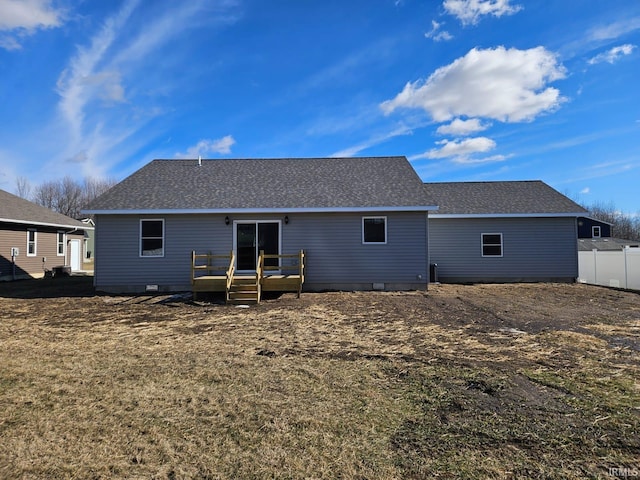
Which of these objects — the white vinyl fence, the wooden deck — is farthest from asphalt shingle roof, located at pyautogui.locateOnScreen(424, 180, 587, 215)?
the wooden deck

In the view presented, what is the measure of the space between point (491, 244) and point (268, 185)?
9.56 metres

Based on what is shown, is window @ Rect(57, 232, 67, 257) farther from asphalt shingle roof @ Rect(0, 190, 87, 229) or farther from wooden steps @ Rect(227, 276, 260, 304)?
wooden steps @ Rect(227, 276, 260, 304)

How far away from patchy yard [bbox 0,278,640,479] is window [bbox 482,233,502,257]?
7.91 meters

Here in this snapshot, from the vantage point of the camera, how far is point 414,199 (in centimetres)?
1305

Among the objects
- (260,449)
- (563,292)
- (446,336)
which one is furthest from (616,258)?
(260,449)

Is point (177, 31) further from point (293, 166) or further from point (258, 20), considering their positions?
point (293, 166)

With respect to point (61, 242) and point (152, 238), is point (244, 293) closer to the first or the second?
point (152, 238)

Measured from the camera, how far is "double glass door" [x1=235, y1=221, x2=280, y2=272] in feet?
43.0

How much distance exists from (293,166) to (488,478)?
14499 millimetres

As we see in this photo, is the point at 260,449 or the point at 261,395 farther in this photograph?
the point at 261,395

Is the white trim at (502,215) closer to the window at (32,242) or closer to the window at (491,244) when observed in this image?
the window at (491,244)

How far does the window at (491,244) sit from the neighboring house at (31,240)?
20391mm

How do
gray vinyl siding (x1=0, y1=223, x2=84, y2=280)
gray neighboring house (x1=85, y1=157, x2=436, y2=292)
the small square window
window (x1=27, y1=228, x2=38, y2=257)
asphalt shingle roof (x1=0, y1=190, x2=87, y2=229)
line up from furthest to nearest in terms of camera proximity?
the small square window, window (x1=27, y1=228, x2=38, y2=257), asphalt shingle roof (x1=0, y1=190, x2=87, y2=229), gray vinyl siding (x1=0, y1=223, x2=84, y2=280), gray neighboring house (x1=85, y1=157, x2=436, y2=292)

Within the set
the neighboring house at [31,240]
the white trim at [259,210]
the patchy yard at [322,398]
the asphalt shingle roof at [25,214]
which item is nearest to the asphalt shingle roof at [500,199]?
the white trim at [259,210]
